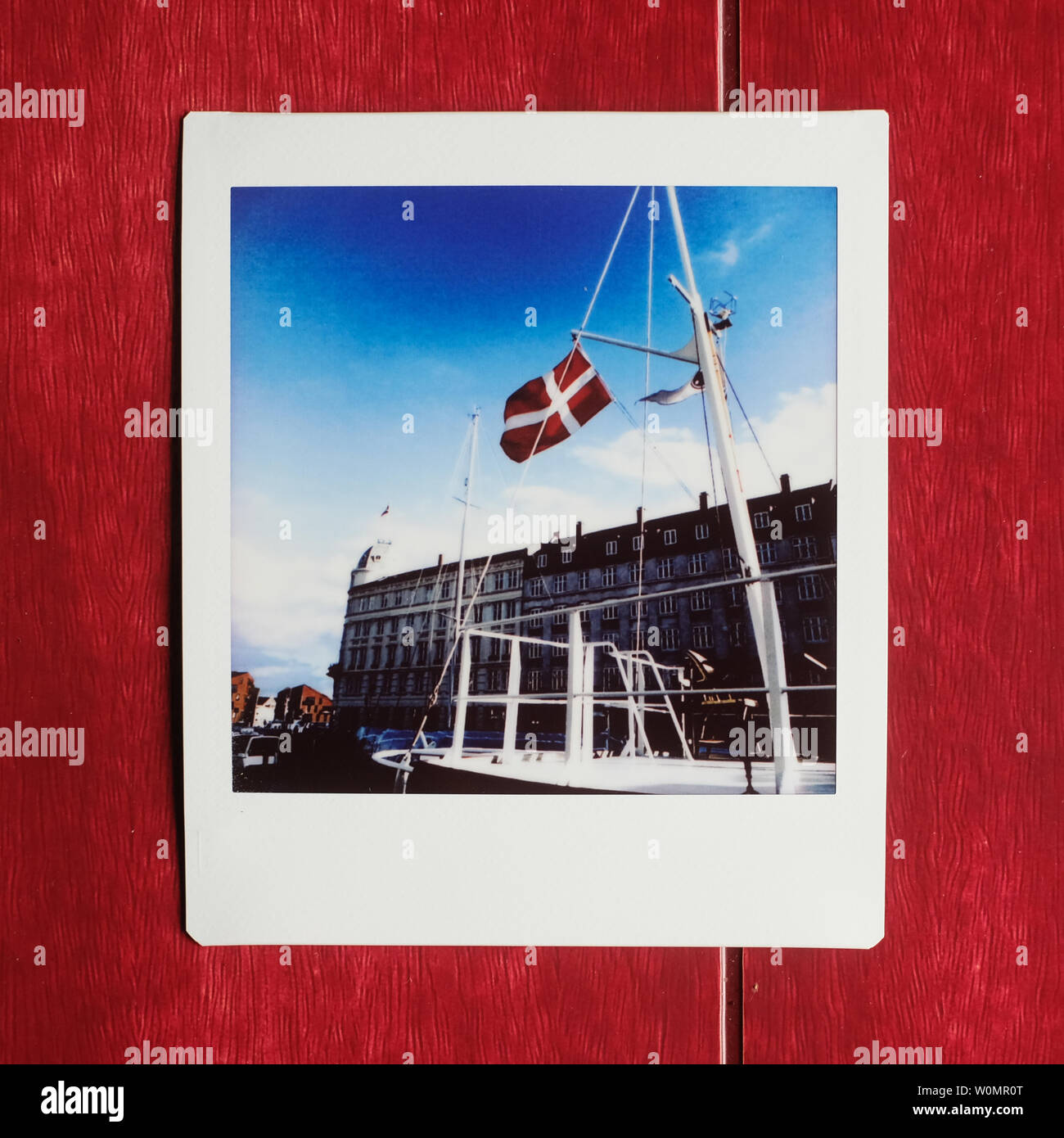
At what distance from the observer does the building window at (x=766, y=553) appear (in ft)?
2.12

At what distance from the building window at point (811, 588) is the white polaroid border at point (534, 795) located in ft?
0.07

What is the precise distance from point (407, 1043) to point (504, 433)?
498mm

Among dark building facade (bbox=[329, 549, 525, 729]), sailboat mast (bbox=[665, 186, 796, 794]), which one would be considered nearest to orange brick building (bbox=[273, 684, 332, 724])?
dark building facade (bbox=[329, 549, 525, 729])

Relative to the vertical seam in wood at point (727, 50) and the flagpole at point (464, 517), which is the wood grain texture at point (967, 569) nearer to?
the vertical seam in wood at point (727, 50)

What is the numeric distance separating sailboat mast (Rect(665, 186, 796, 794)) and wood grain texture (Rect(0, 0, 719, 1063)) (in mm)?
223

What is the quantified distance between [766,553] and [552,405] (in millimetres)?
203

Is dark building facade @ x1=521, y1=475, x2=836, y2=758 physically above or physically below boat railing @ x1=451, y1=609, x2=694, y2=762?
above

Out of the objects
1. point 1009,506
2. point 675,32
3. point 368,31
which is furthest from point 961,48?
point 368,31

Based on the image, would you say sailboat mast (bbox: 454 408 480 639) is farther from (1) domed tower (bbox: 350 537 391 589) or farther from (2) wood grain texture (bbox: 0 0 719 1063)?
A: (2) wood grain texture (bbox: 0 0 719 1063)

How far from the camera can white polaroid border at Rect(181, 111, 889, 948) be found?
2.12 feet

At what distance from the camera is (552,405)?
0.64 metres

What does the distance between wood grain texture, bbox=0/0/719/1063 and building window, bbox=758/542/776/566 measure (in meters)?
0.32

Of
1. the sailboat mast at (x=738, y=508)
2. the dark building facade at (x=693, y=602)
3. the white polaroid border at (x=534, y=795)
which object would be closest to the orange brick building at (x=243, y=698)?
the white polaroid border at (x=534, y=795)
